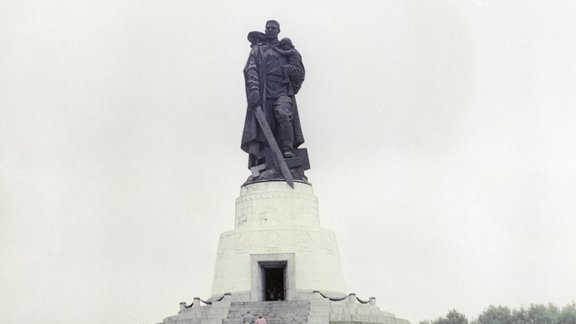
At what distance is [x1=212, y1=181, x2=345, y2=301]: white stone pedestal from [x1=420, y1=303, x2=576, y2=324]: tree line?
2258 cm

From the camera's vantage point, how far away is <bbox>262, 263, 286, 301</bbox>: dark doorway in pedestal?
101 ft

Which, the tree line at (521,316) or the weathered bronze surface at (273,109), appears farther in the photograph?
the tree line at (521,316)

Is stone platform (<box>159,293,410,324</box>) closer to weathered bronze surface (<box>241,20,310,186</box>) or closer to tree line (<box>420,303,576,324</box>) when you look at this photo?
weathered bronze surface (<box>241,20,310,186</box>)

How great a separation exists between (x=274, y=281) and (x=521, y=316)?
2488 centimetres

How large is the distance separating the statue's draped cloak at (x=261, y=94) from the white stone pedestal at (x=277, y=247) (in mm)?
1779

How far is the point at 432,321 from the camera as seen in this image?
53250 millimetres

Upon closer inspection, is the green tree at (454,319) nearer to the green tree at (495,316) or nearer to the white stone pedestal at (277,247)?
the green tree at (495,316)

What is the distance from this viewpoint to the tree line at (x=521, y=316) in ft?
162

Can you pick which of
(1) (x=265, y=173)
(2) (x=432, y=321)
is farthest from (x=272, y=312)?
(2) (x=432, y=321)

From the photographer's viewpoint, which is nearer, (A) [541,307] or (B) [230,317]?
(B) [230,317]

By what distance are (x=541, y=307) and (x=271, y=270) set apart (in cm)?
2569

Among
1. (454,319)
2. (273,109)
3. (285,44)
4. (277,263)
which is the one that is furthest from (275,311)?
(454,319)

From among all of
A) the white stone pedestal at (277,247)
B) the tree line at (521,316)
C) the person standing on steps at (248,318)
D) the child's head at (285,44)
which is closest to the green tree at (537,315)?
the tree line at (521,316)

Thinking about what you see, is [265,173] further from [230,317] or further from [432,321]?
[432,321]
